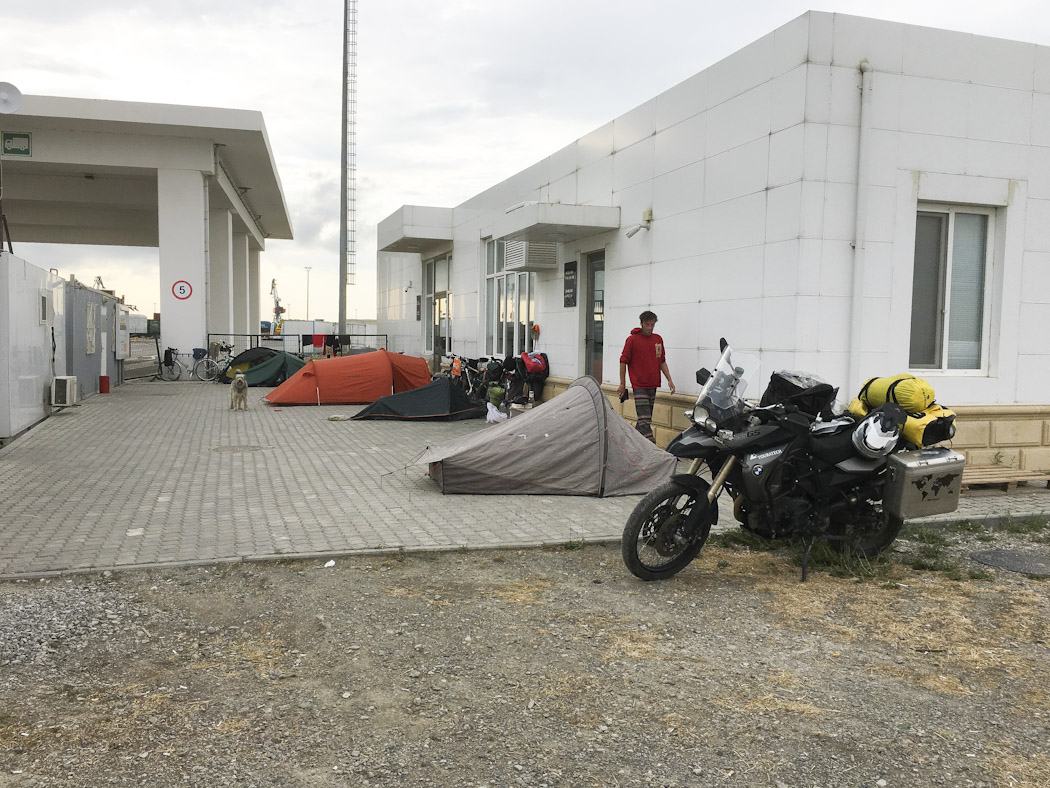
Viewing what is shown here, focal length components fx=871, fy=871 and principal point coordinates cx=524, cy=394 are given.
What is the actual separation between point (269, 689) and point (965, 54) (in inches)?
357

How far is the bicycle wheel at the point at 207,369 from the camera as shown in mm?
23984

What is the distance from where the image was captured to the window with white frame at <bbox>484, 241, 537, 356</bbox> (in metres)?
16.5

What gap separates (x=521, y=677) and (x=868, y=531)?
3181 mm

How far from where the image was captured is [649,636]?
457 cm

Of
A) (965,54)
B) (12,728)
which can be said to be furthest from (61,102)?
(12,728)

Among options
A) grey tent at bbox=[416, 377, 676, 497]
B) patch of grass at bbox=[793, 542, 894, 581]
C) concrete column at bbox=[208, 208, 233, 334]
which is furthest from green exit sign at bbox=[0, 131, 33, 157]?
patch of grass at bbox=[793, 542, 894, 581]

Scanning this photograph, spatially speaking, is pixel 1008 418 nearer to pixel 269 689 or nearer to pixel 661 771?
pixel 661 771

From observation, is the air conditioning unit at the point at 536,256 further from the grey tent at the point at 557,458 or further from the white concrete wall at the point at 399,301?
the white concrete wall at the point at 399,301

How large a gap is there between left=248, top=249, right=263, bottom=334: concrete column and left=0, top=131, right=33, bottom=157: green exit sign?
671 inches

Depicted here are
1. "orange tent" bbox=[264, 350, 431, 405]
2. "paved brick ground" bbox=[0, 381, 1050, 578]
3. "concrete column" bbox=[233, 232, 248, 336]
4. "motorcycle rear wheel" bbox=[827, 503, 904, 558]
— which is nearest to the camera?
"motorcycle rear wheel" bbox=[827, 503, 904, 558]

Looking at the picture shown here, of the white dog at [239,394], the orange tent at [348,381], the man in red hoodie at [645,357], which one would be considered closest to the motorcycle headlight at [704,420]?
the man in red hoodie at [645,357]

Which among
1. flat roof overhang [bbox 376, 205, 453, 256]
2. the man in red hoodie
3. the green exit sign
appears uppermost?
the green exit sign

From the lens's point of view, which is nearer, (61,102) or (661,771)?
(661,771)

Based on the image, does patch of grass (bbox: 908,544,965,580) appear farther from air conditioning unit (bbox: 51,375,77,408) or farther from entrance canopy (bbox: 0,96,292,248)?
entrance canopy (bbox: 0,96,292,248)
